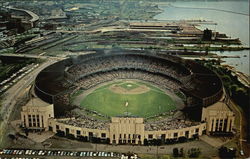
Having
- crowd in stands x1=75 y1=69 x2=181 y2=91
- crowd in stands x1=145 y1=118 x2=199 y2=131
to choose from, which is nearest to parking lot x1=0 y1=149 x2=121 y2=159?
crowd in stands x1=145 y1=118 x2=199 y2=131

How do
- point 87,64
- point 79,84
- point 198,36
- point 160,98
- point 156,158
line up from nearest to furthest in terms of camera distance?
point 156,158, point 160,98, point 79,84, point 87,64, point 198,36

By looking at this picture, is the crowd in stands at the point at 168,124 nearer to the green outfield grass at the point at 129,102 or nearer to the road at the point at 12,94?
the green outfield grass at the point at 129,102

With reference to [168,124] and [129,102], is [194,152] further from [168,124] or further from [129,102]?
[129,102]

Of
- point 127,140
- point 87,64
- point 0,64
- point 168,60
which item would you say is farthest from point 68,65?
point 127,140

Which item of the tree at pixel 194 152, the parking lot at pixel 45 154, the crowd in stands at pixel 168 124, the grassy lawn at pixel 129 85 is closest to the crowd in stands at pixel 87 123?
the parking lot at pixel 45 154

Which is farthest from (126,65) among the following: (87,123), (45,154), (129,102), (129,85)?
(45,154)

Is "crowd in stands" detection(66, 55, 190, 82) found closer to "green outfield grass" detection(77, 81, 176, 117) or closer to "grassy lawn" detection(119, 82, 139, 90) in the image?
"green outfield grass" detection(77, 81, 176, 117)

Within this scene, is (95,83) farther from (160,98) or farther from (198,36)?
(198,36)

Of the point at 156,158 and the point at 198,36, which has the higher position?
the point at 198,36
